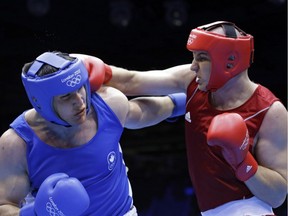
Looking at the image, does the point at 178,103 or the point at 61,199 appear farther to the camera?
the point at 178,103

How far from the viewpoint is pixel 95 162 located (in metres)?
2.42

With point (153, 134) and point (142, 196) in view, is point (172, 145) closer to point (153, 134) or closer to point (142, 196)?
point (153, 134)

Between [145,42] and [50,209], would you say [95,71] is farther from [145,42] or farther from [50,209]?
[145,42]

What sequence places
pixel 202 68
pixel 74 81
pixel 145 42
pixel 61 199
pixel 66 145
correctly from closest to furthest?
pixel 61 199 < pixel 74 81 < pixel 66 145 < pixel 202 68 < pixel 145 42

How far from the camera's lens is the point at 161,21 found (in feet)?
20.2

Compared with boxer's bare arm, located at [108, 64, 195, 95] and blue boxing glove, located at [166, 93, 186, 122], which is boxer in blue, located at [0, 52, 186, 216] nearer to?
boxer's bare arm, located at [108, 64, 195, 95]

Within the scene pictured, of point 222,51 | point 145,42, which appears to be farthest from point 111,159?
point 145,42

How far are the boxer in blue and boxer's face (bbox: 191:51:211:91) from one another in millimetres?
317

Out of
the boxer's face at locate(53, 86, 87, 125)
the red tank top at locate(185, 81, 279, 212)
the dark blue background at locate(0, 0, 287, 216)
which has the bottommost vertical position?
the dark blue background at locate(0, 0, 287, 216)

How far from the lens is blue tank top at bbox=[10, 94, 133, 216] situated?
2350 millimetres

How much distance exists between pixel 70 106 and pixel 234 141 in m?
0.65

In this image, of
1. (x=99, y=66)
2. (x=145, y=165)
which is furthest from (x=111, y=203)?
(x=145, y=165)

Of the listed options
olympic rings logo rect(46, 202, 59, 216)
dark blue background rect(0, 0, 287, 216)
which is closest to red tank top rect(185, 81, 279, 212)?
olympic rings logo rect(46, 202, 59, 216)

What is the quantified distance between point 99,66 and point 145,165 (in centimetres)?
459
